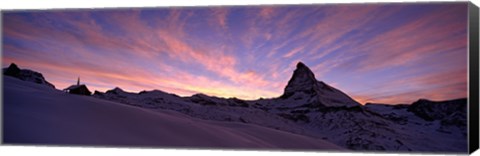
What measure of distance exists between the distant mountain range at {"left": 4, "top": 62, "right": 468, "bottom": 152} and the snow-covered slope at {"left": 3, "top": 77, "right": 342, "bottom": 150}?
3.2 inches

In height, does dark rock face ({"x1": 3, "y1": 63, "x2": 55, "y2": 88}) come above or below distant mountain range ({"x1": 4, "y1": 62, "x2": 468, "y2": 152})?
above

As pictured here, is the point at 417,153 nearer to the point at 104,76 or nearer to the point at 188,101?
the point at 188,101

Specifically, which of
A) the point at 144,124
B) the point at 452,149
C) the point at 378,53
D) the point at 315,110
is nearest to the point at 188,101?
the point at 144,124

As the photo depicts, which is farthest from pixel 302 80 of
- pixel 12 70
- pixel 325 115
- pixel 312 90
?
pixel 12 70

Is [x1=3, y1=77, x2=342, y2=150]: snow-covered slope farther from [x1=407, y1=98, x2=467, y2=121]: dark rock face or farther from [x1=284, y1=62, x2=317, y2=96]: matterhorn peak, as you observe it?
[x1=407, y1=98, x2=467, y2=121]: dark rock face

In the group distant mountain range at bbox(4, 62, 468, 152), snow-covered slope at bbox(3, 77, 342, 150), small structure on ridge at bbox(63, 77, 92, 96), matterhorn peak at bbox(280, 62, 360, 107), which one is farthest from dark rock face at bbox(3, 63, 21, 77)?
matterhorn peak at bbox(280, 62, 360, 107)

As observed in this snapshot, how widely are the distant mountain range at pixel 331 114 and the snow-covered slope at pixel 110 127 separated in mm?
82

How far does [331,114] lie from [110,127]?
6.71 ft

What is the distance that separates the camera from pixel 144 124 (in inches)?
276

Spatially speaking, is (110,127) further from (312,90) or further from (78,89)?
(312,90)

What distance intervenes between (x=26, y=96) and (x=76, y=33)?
761mm

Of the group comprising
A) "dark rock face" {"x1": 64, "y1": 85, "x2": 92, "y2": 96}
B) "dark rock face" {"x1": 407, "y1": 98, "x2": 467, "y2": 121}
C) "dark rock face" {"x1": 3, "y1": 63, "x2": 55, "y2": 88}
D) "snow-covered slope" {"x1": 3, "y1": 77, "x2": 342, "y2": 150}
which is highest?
"dark rock face" {"x1": 3, "y1": 63, "x2": 55, "y2": 88}

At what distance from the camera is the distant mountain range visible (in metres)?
6.38

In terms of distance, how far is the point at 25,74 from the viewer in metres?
7.28
